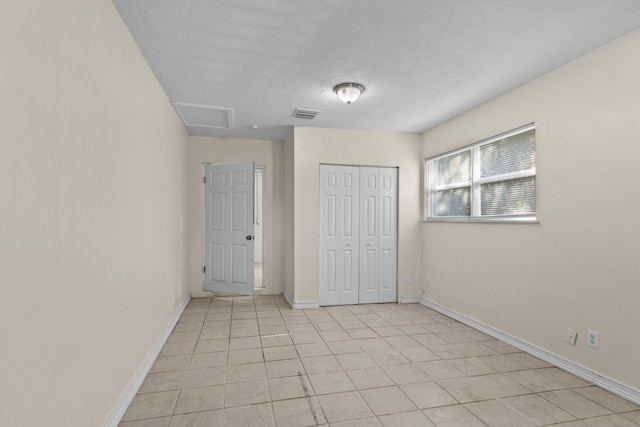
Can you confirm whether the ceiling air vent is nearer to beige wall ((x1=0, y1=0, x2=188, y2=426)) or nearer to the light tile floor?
beige wall ((x1=0, y1=0, x2=188, y2=426))

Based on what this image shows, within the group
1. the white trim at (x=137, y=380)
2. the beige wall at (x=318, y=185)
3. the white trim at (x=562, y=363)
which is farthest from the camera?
the beige wall at (x=318, y=185)

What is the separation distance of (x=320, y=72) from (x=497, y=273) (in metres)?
2.60

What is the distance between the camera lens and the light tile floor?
1.98 metres

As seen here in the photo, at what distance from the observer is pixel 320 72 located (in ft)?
9.13

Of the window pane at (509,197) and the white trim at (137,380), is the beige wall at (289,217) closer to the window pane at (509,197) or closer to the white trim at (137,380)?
the white trim at (137,380)

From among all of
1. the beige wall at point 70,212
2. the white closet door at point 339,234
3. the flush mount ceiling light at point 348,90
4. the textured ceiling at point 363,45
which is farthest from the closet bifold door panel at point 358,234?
the beige wall at point 70,212

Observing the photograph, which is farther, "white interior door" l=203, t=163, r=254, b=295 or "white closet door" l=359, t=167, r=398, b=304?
Result: "white interior door" l=203, t=163, r=254, b=295

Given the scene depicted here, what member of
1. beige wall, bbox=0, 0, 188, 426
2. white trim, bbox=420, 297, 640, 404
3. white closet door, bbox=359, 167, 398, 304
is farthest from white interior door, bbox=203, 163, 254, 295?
white trim, bbox=420, 297, 640, 404

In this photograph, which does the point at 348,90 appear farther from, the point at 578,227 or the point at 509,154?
the point at 578,227

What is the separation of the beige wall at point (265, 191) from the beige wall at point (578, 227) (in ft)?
9.69

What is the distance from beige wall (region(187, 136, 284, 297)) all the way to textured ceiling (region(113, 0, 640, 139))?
59.6 inches

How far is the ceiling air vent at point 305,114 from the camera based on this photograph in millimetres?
3775

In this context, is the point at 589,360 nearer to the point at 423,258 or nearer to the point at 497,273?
the point at 497,273

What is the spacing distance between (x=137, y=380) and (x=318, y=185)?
2.96 meters
